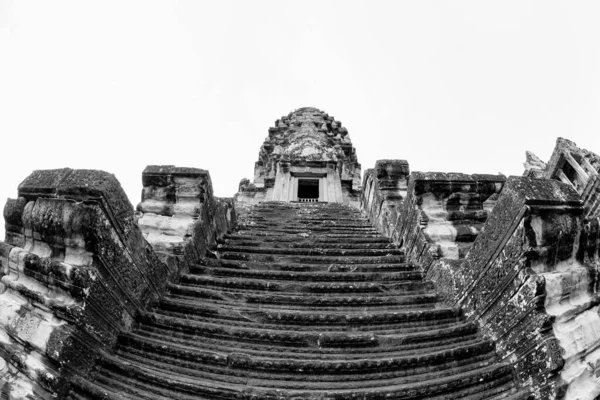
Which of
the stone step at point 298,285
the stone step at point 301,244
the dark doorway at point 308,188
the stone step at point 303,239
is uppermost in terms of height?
the dark doorway at point 308,188

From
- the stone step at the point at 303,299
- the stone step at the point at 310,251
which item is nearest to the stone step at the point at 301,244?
the stone step at the point at 310,251

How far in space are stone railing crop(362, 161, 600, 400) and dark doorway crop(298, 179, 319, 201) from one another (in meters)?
11.6

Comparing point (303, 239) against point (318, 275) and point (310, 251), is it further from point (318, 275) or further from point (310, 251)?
point (318, 275)

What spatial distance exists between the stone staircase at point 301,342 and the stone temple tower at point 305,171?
9140 millimetres

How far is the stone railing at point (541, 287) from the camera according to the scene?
3057 millimetres

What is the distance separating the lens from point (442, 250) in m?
4.87

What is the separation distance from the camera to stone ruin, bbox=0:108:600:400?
2971 mm

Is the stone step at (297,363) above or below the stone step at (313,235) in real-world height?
below

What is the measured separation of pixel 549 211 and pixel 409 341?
1725 mm

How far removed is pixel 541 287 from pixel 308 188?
45.2 ft

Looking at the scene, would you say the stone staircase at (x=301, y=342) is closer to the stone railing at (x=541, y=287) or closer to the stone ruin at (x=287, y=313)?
the stone ruin at (x=287, y=313)

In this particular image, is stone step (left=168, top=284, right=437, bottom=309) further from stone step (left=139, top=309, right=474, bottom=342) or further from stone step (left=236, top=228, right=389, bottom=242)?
stone step (left=236, top=228, right=389, bottom=242)

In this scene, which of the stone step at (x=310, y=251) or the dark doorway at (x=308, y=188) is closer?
the stone step at (x=310, y=251)

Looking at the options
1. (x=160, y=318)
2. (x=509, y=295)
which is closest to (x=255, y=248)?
(x=160, y=318)
